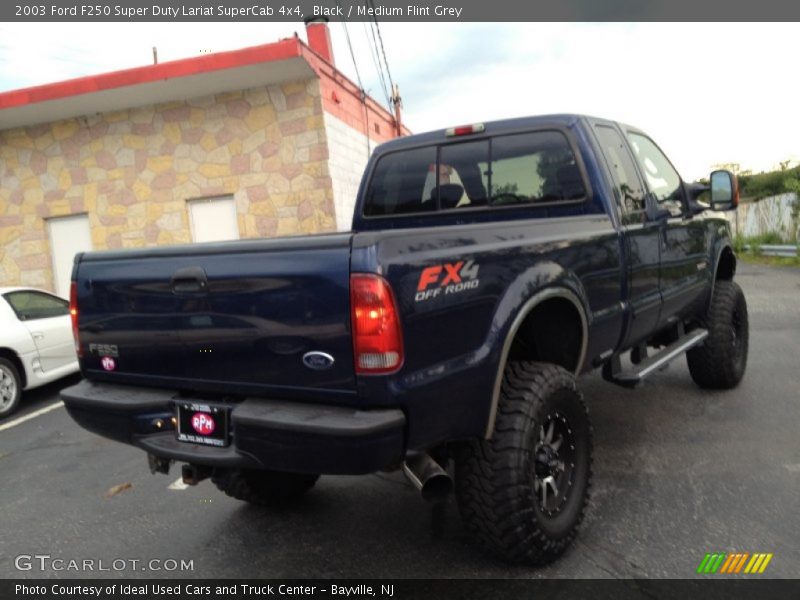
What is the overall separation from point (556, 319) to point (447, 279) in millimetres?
1119

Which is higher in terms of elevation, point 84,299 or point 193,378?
point 84,299

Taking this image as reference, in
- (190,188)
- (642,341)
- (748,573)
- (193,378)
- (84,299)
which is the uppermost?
(190,188)

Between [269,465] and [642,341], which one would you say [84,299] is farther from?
[642,341]

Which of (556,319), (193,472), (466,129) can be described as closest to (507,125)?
(466,129)

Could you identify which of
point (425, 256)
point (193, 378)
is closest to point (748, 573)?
point (425, 256)

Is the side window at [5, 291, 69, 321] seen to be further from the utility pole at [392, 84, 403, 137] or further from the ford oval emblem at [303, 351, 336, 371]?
the utility pole at [392, 84, 403, 137]

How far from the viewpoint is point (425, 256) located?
237 centimetres

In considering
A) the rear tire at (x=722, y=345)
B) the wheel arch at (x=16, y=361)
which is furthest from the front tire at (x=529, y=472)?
the wheel arch at (x=16, y=361)

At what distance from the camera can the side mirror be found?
489cm

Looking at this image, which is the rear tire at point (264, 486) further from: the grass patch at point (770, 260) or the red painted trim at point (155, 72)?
the grass patch at point (770, 260)

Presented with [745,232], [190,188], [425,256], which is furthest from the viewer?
[745,232]

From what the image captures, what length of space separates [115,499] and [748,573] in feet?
11.3

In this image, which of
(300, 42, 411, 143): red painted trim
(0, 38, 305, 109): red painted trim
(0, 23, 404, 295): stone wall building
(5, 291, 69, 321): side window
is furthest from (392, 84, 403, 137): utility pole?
(5, 291, 69, 321): side window

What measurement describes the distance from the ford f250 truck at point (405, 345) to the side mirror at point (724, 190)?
1390 mm
